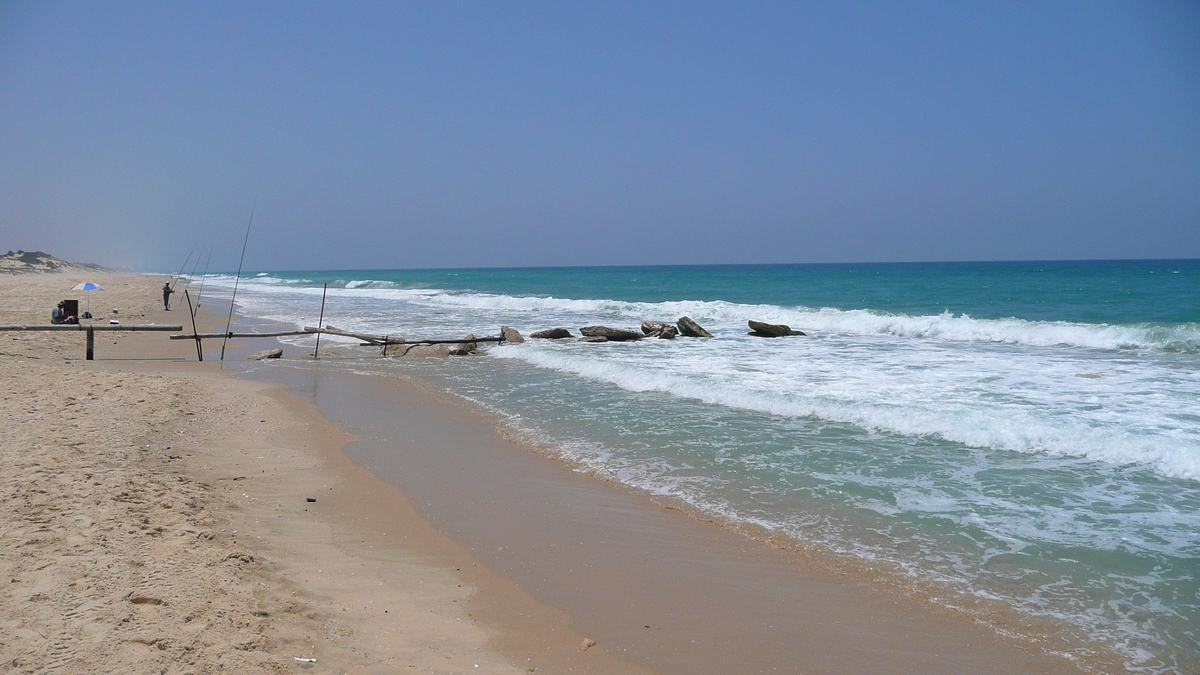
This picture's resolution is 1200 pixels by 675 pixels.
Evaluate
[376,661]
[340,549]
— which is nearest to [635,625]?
[376,661]

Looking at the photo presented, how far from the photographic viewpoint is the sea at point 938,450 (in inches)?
156

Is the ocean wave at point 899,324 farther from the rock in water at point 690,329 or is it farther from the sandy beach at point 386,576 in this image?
the sandy beach at point 386,576

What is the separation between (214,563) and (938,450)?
6.30 meters

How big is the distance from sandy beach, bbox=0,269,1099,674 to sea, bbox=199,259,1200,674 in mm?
508

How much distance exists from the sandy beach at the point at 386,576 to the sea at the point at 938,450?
508 mm

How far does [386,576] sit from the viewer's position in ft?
12.6

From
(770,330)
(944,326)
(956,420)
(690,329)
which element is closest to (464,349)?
(690,329)

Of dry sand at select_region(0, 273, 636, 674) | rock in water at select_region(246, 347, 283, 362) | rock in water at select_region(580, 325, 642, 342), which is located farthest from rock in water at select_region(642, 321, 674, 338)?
dry sand at select_region(0, 273, 636, 674)

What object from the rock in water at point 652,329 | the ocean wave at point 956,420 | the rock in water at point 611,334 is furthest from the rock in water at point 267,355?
the rock in water at point 652,329

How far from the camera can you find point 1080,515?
505cm

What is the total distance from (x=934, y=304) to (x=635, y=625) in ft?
113

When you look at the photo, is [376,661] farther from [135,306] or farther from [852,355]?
[135,306]

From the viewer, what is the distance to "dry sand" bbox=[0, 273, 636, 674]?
2.80 meters

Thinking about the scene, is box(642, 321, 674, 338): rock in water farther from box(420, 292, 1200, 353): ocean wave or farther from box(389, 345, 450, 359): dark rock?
box(389, 345, 450, 359): dark rock
